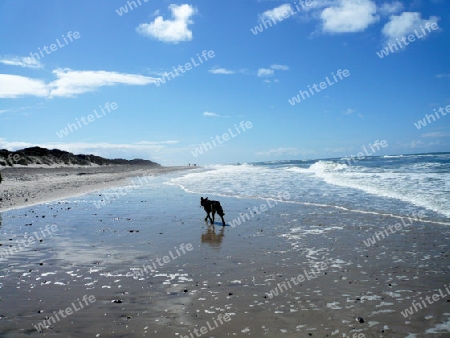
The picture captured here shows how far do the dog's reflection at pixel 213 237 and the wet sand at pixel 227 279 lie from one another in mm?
35

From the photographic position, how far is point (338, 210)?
14898 mm

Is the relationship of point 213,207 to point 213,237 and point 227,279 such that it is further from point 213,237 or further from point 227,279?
point 227,279

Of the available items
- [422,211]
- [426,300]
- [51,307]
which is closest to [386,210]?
[422,211]

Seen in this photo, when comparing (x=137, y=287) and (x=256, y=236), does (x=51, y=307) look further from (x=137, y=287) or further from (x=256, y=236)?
(x=256, y=236)

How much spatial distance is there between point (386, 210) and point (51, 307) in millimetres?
13040

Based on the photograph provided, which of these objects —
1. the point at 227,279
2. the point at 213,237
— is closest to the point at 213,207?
the point at 213,237

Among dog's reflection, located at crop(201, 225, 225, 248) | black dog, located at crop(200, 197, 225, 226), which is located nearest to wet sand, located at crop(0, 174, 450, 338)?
dog's reflection, located at crop(201, 225, 225, 248)

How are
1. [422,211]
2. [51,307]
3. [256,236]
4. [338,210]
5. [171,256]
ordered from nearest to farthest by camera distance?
[51,307]
[171,256]
[256,236]
[422,211]
[338,210]

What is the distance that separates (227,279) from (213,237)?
3.91 metres

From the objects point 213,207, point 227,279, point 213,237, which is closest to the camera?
point 227,279

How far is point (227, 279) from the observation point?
6.86m

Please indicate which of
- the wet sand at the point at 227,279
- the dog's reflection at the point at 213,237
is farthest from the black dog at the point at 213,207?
the dog's reflection at the point at 213,237

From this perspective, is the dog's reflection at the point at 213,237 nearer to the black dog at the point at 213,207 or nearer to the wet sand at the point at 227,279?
the wet sand at the point at 227,279

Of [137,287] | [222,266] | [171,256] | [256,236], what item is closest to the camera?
[137,287]
